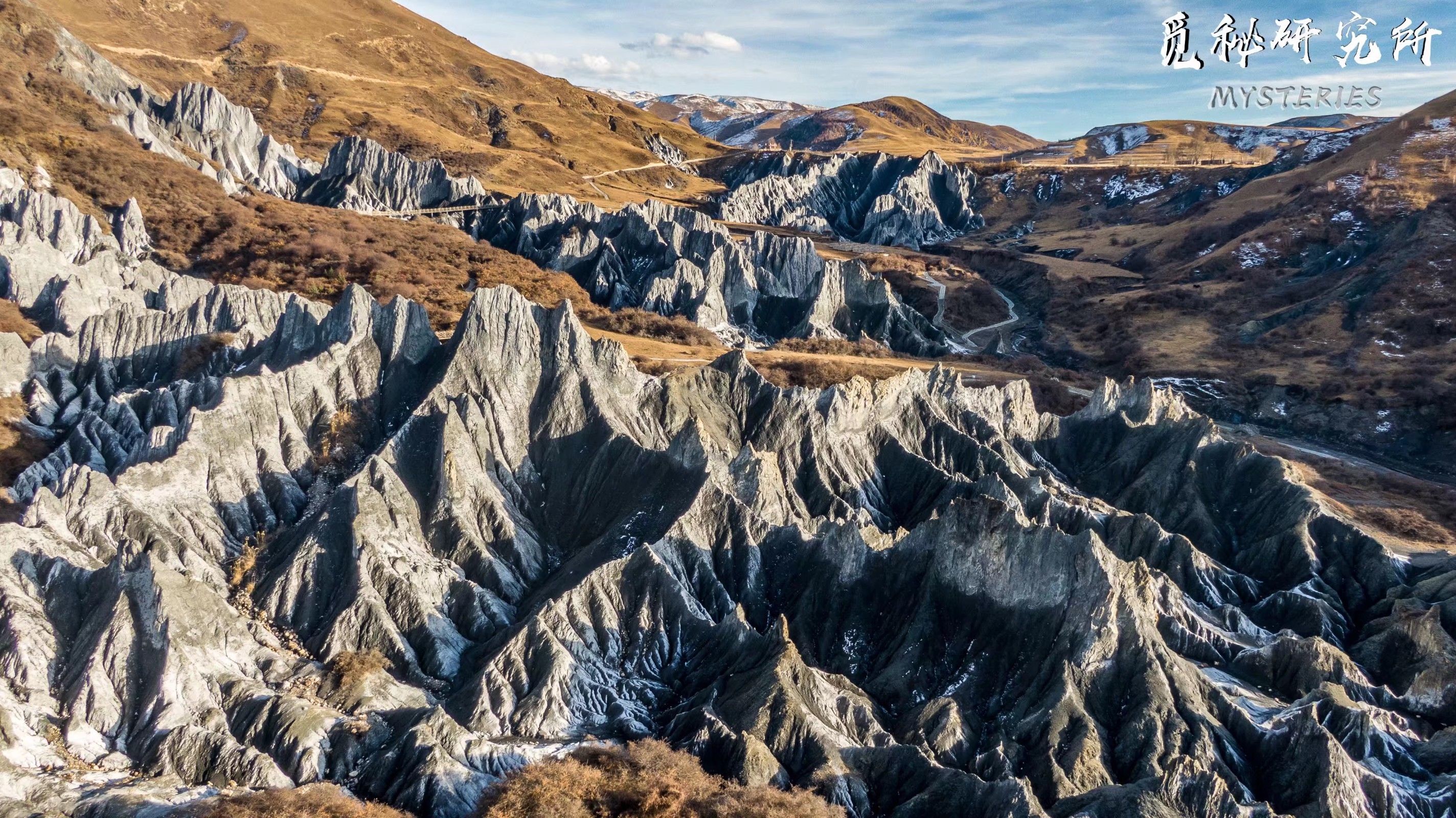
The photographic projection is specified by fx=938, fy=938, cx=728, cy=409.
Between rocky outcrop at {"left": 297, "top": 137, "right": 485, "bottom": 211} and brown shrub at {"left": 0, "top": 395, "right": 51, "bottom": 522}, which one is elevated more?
rocky outcrop at {"left": 297, "top": 137, "right": 485, "bottom": 211}

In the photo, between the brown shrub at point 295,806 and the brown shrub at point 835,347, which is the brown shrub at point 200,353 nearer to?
the brown shrub at point 295,806

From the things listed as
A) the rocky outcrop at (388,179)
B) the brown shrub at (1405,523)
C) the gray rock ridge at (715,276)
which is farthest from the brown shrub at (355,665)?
the rocky outcrop at (388,179)

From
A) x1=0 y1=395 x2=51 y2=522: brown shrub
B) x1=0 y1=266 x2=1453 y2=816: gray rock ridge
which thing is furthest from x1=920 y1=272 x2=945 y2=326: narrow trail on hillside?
x1=0 y1=395 x2=51 y2=522: brown shrub

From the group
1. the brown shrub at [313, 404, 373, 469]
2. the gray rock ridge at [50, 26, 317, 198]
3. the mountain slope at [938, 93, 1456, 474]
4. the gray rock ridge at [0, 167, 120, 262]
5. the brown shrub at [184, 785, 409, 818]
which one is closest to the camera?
the brown shrub at [184, 785, 409, 818]

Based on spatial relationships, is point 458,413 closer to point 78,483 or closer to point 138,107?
point 78,483

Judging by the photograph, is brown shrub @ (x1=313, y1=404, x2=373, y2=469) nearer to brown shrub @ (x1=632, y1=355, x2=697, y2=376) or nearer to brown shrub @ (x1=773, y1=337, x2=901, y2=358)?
brown shrub @ (x1=632, y1=355, x2=697, y2=376)

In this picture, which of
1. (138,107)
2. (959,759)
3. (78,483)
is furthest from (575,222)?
(959,759)
